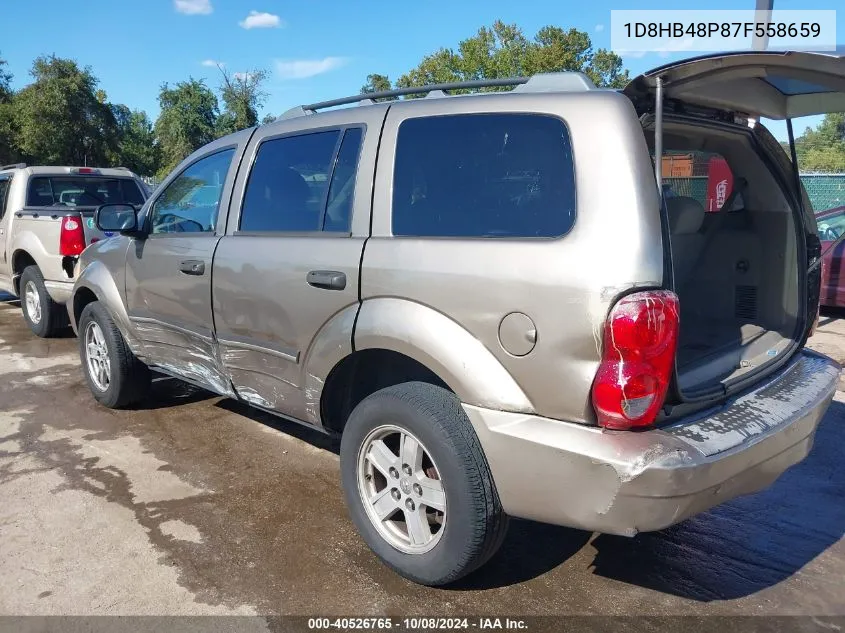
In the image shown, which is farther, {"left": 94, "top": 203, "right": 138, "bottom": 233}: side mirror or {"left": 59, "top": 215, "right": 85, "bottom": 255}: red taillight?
{"left": 59, "top": 215, "right": 85, "bottom": 255}: red taillight

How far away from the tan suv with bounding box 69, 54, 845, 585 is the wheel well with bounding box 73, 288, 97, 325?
1483 millimetres

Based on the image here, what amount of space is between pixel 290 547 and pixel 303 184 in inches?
69.4

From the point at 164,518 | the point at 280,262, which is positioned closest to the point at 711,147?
the point at 280,262

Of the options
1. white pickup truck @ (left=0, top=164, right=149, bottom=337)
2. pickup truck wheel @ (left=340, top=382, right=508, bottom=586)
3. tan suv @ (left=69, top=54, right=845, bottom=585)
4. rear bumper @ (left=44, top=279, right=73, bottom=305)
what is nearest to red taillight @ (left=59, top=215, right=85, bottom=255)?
white pickup truck @ (left=0, top=164, right=149, bottom=337)

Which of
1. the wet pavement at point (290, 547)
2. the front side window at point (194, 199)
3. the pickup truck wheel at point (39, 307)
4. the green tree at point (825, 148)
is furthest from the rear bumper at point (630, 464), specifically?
the green tree at point (825, 148)

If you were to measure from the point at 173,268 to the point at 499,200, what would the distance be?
2.34 m

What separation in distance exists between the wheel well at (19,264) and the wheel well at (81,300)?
9.17 ft

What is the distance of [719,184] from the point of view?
14.6 ft

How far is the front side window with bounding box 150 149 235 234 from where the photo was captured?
4.01 meters

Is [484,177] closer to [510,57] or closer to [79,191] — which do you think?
[79,191]

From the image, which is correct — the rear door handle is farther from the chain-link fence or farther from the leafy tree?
the leafy tree

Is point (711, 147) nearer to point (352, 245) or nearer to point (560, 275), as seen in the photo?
point (560, 275)

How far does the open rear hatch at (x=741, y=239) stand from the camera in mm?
2908

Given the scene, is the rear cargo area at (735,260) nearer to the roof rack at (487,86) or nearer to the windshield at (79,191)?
the roof rack at (487,86)
